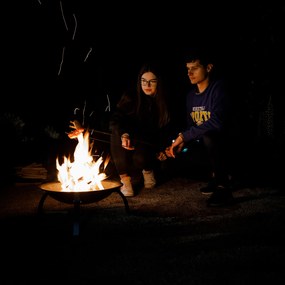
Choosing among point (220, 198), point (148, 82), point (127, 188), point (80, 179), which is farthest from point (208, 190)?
point (80, 179)

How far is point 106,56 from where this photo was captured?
626cm

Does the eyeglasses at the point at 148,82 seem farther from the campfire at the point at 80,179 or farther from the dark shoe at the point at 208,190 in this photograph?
the dark shoe at the point at 208,190

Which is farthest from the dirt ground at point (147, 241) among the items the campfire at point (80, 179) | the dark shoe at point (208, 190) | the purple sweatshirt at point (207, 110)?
the purple sweatshirt at point (207, 110)

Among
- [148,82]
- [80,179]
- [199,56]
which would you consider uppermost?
[199,56]

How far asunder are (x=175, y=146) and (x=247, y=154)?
2.22 meters

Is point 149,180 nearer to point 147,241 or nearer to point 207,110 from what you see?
point 207,110

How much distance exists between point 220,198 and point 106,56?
10.6 feet

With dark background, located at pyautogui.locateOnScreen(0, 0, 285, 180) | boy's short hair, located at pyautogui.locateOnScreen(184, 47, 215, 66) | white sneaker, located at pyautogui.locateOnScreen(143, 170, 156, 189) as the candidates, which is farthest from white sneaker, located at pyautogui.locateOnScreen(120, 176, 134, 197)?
dark background, located at pyautogui.locateOnScreen(0, 0, 285, 180)

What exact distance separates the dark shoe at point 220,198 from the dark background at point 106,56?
2.02 metres

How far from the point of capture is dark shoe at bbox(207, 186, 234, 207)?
3.91 metres

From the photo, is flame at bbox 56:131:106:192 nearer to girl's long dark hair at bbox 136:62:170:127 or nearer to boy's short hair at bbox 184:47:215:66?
girl's long dark hair at bbox 136:62:170:127

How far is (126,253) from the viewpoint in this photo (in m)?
2.71

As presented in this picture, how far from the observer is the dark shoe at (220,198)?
391 centimetres

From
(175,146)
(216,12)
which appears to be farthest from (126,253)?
(216,12)
